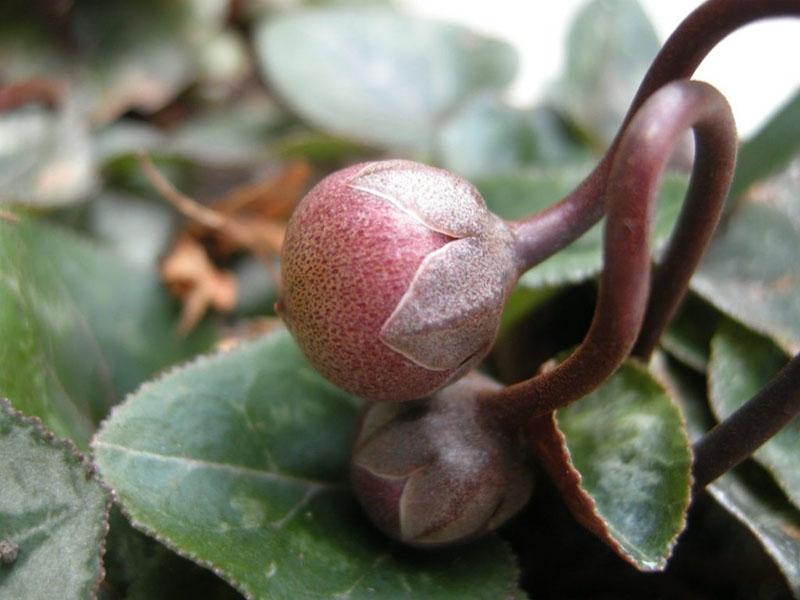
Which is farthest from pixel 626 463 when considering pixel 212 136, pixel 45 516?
pixel 212 136

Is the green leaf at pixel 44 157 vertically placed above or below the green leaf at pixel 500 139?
below

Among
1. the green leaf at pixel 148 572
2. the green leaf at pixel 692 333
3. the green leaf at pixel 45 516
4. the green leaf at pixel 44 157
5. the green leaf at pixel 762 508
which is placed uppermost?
the green leaf at pixel 692 333

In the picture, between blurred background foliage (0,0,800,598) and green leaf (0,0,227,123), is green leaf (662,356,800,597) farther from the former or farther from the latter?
green leaf (0,0,227,123)

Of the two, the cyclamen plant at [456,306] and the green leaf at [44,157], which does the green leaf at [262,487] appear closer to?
the cyclamen plant at [456,306]

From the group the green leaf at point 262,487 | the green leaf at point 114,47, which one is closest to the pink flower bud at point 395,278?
the green leaf at point 262,487

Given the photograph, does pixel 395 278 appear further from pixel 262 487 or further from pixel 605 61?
pixel 605 61

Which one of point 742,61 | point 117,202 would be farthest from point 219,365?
point 742,61
